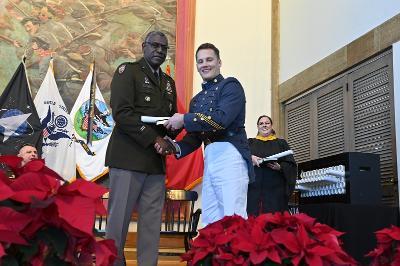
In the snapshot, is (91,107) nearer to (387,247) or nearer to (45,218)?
(387,247)

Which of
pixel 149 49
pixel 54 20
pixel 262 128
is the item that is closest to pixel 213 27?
pixel 54 20

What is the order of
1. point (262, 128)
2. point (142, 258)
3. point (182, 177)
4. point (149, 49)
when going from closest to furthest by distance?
point (142, 258)
point (149, 49)
point (262, 128)
point (182, 177)

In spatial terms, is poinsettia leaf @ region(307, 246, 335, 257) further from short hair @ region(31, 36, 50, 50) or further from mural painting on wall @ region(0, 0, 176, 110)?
short hair @ region(31, 36, 50, 50)

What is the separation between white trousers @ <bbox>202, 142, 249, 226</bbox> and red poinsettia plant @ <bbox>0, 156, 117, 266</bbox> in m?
1.58

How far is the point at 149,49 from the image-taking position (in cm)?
259

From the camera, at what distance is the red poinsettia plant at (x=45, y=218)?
76cm

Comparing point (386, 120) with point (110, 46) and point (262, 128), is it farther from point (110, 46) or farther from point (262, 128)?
point (110, 46)

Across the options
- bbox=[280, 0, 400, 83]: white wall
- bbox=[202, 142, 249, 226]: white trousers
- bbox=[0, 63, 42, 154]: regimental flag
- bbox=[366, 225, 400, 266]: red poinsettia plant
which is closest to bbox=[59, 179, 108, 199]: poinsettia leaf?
bbox=[366, 225, 400, 266]: red poinsettia plant

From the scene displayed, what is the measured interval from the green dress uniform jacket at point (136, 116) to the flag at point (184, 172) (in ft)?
12.2

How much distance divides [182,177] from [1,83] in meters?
2.63

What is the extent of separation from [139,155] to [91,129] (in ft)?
13.5

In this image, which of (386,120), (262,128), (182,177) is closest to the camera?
(386,120)

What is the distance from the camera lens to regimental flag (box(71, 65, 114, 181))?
6250mm

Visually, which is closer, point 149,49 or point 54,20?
point 149,49
